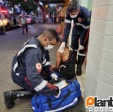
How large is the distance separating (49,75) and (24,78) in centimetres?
52

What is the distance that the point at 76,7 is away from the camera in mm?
2572

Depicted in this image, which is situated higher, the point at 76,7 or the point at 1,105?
the point at 76,7

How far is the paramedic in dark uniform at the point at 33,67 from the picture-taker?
1.78m

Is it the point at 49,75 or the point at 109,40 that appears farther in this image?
the point at 49,75

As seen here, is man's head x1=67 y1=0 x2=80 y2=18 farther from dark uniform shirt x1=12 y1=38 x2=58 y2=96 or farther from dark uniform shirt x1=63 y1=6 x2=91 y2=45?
dark uniform shirt x1=12 y1=38 x2=58 y2=96

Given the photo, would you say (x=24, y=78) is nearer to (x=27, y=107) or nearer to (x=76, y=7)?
(x=27, y=107)

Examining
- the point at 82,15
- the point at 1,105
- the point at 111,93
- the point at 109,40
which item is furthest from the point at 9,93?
the point at 82,15

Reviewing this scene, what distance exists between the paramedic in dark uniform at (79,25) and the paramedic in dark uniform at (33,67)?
0.88 metres

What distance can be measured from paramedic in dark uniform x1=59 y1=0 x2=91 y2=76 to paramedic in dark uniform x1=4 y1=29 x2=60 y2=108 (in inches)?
34.6

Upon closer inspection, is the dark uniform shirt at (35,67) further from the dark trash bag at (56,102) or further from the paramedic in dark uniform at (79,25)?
the paramedic in dark uniform at (79,25)

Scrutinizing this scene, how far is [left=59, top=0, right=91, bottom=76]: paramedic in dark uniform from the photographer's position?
261cm

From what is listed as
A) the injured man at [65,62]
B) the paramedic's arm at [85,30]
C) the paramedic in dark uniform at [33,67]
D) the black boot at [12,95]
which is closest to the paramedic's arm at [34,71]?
the paramedic in dark uniform at [33,67]

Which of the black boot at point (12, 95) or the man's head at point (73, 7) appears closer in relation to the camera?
the black boot at point (12, 95)

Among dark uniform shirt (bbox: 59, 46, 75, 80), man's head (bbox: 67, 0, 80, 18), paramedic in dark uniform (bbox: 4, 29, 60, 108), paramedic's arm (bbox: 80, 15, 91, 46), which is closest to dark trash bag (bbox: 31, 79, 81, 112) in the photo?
paramedic in dark uniform (bbox: 4, 29, 60, 108)
